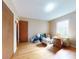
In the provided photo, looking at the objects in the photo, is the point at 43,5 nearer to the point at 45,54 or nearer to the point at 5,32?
the point at 5,32

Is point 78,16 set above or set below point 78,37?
above

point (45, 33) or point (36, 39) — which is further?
point (45, 33)

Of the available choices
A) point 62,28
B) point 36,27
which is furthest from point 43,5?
point 36,27

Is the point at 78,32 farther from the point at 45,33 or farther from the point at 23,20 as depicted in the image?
the point at 45,33

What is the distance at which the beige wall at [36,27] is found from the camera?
249 inches

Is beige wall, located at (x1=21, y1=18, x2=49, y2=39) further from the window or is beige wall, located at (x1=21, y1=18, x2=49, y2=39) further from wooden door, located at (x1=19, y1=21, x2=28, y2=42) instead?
the window

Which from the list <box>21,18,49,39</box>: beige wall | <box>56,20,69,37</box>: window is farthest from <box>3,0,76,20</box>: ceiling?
<box>21,18,49,39</box>: beige wall

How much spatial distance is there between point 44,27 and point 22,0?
4713mm

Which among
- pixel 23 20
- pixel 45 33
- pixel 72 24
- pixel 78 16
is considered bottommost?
pixel 45 33

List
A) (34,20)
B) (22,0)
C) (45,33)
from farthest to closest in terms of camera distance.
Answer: (45,33), (34,20), (22,0)

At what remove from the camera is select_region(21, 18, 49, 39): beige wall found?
633 cm

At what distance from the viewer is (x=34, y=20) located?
6.53 metres

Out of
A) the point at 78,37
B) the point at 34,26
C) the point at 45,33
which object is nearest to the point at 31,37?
the point at 34,26

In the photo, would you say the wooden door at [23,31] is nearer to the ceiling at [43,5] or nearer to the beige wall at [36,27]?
the beige wall at [36,27]
